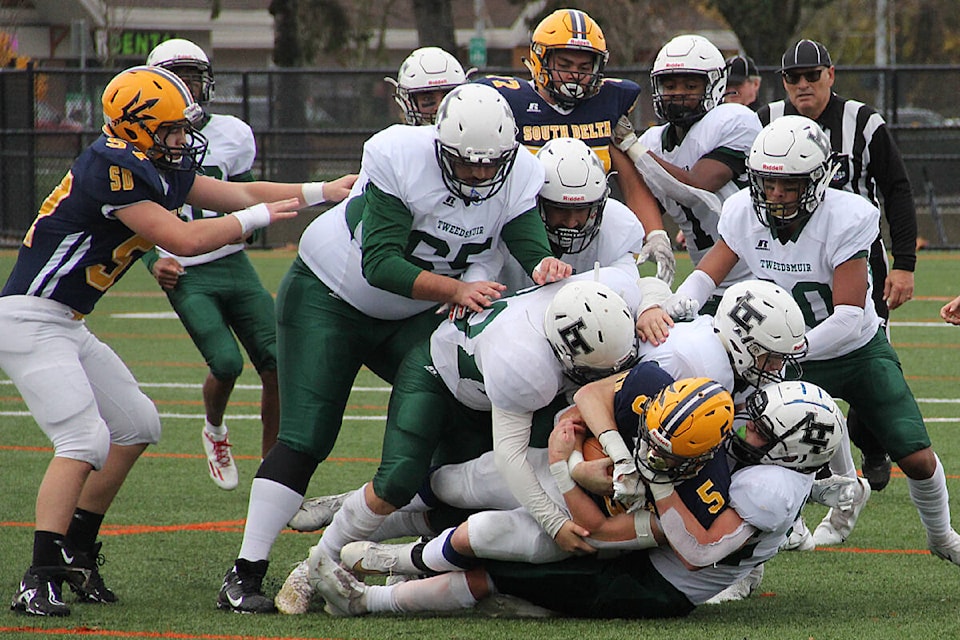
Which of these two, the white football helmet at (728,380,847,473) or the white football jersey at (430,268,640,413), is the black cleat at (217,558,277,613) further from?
the white football helmet at (728,380,847,473)

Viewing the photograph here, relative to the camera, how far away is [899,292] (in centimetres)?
598

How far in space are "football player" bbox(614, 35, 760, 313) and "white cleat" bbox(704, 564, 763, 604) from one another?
1.45 m

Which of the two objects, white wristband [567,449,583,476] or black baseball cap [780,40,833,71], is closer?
white wristband [567,449,583,476]

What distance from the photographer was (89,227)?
457 cm

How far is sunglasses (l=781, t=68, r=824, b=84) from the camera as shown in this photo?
6105 millimetres

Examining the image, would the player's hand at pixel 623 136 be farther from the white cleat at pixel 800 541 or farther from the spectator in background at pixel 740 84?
the spectator in background at pixel 740 84

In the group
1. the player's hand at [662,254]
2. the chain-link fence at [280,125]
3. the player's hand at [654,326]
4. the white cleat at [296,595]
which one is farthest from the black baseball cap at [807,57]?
the chain-link fence at [280,125]

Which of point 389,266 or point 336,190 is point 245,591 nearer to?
point 389,266

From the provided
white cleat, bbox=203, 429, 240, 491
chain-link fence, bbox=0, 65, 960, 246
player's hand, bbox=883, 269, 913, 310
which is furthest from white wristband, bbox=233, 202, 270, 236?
chain-link fence, bbox=0, 65, 960, 246

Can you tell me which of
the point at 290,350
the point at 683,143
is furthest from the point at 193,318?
the point at 683,143

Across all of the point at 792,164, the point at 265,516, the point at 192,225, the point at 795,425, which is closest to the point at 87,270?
the point at 192,225

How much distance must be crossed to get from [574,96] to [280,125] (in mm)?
12009

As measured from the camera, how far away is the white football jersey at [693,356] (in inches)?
173

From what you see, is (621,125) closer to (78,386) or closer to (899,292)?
(899,292)
